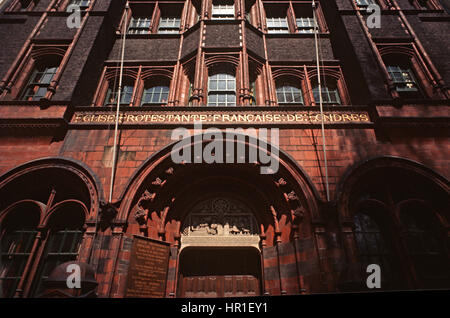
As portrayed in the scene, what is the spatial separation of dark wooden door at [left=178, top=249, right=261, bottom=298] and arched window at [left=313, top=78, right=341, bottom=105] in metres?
6.58

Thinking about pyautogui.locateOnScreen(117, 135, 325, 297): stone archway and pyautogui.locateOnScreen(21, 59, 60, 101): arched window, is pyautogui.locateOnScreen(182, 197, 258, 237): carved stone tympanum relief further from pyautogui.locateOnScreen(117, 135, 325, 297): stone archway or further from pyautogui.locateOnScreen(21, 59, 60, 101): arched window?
pyautogui.locateOnScreen(21, 59, 60, 101): arched window

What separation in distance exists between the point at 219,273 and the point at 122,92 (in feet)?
26.5

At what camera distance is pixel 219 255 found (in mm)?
7641

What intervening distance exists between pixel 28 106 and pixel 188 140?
538cm

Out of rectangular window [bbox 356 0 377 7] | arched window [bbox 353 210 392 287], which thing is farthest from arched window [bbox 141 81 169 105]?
rectangular window [bbox 356 0 377 7]

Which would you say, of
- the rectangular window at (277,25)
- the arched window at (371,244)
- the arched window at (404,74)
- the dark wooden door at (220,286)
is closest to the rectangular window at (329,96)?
the arched window at (404,74)

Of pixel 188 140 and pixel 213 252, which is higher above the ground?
pixel 188 140

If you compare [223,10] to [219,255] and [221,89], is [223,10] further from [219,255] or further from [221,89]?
[219,255]

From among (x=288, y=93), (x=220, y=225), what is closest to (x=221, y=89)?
(x=288, y=93)

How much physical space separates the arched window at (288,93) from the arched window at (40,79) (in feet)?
29.2

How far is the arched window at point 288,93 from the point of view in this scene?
10.1 m
